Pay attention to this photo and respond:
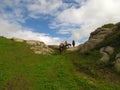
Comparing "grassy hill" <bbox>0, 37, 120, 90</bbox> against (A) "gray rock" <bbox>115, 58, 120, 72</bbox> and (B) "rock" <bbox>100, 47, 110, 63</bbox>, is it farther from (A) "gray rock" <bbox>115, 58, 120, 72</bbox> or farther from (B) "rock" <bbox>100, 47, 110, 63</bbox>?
(B) "rock" <bbox>100, 47, 110, 63</bbox>

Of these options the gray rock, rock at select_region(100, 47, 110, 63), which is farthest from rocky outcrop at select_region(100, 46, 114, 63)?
the gray rock

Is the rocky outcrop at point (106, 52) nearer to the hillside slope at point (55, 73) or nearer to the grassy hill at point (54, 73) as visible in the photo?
the hillside slope at point (55, 73)

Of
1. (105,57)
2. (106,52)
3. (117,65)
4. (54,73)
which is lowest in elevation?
(54,73)

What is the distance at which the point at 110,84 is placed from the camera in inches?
1547

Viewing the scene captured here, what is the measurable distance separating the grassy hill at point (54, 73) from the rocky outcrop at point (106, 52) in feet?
3.95

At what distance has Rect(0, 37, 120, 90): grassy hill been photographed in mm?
38938

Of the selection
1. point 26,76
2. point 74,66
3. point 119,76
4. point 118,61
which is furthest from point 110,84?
point 26,76

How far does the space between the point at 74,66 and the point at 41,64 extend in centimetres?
635

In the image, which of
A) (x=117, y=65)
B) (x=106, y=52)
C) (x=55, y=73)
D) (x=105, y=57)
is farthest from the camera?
(x=106, y=52)

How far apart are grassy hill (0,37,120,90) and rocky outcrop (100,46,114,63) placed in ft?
3.95

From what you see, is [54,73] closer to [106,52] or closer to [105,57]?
[105,57]

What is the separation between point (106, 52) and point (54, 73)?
1336 cm

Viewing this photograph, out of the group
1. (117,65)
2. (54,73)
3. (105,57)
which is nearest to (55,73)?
(54,73)

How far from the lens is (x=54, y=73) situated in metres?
44.4
